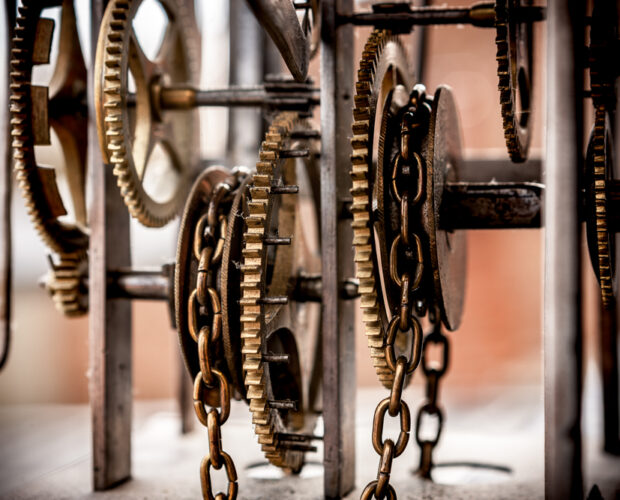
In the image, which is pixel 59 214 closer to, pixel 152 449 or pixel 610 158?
pixel 152 449

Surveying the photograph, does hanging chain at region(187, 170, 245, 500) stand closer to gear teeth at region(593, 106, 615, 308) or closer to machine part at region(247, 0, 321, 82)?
machine part at region(247, 0, 321, 82)

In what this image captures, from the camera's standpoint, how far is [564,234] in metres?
1.03

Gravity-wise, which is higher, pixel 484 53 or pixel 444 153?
pixel 484 53

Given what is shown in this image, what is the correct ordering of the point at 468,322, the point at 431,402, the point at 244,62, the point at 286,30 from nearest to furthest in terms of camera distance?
the point at 286,30, the point at 431,402, the point at 244,62, the point at 468,322

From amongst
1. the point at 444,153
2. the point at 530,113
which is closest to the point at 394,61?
the point at 444,153

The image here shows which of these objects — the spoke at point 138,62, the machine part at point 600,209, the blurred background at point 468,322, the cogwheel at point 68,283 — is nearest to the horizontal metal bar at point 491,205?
the machine part at point 600,209

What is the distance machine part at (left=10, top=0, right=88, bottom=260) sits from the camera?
52.2 inches

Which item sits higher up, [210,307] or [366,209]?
[366,209]

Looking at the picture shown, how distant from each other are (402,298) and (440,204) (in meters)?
0.28

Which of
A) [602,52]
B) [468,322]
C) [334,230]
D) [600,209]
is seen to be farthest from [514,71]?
[468,322]

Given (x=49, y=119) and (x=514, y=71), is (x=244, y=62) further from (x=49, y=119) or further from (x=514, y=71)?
(x=514, y=71)

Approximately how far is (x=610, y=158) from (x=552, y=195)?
39 centimetres

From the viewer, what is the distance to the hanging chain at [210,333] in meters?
1.10

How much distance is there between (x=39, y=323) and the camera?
5.09 metres
